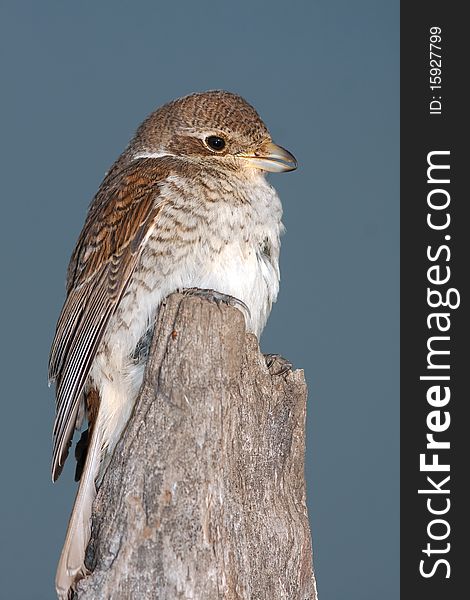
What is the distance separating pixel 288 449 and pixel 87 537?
2.59 feet

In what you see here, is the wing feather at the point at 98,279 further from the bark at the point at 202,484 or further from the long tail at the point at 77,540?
the bark at the point at 202,484

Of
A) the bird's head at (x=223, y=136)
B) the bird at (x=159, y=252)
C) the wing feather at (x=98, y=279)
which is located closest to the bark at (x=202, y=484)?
the bird at (x=159, y=252)

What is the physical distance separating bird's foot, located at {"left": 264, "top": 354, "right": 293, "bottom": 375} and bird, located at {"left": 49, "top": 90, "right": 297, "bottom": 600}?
0.23 m

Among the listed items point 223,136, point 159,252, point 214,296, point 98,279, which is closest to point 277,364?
point 214,296

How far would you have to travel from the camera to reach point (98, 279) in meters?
4.61

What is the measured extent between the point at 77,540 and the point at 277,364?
0.98m

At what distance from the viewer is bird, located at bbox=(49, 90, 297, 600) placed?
4.44 metres

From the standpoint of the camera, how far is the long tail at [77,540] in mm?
3949

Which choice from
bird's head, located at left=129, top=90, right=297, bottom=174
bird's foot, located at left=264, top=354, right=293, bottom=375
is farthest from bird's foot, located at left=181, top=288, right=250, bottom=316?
bird's head, located at left=129, top=90, right=297, bottom=174

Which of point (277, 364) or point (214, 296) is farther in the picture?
point (277, 364)

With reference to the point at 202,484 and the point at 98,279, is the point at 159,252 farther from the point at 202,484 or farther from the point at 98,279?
the point at 202,484

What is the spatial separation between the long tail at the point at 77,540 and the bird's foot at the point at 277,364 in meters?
0.78

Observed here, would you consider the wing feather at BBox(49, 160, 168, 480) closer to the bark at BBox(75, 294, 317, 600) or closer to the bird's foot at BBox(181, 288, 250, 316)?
the bird's foot at BBox(181, 288, 250, 316)

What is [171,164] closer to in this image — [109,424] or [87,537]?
[109,424]
